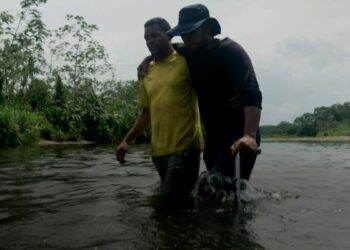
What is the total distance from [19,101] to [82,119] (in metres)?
3.50

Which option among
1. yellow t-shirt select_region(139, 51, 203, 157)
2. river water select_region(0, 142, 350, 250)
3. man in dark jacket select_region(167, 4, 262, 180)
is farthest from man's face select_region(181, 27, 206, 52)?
river water select_region(0, 142, 350, 250)

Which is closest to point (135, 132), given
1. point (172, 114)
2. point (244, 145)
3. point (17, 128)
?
point (172, 114)

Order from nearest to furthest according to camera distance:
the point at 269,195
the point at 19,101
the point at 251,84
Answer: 1. the point at 251,84
2. the point at 269,195
3. the point at 19,101

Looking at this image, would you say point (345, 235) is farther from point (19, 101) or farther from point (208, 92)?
point (19, 101)

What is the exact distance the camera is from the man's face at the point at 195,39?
3.77 meters

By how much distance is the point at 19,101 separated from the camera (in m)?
26.2

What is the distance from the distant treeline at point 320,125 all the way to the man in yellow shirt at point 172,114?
238ft

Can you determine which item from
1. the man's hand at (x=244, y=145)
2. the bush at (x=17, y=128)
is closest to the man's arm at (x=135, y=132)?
the man's hand at (x=244, y=145)

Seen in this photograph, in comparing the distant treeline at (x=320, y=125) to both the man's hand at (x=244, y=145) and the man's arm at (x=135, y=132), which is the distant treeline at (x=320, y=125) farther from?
the man's hand at (x=244, y=145)

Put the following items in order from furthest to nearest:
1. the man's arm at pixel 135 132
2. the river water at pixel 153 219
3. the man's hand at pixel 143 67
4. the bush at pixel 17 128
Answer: the bush at pixel 17 128
the man's arm at pixel 135 132
the man's hand at pixel 143 67
the river water at pixel 153 219

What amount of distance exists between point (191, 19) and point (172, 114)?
0.77 m

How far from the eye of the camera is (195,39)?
12.5 feet

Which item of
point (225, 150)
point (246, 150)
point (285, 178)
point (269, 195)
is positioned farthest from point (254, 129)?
point (285, 178)

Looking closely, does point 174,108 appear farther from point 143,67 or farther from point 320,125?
point 320,125
